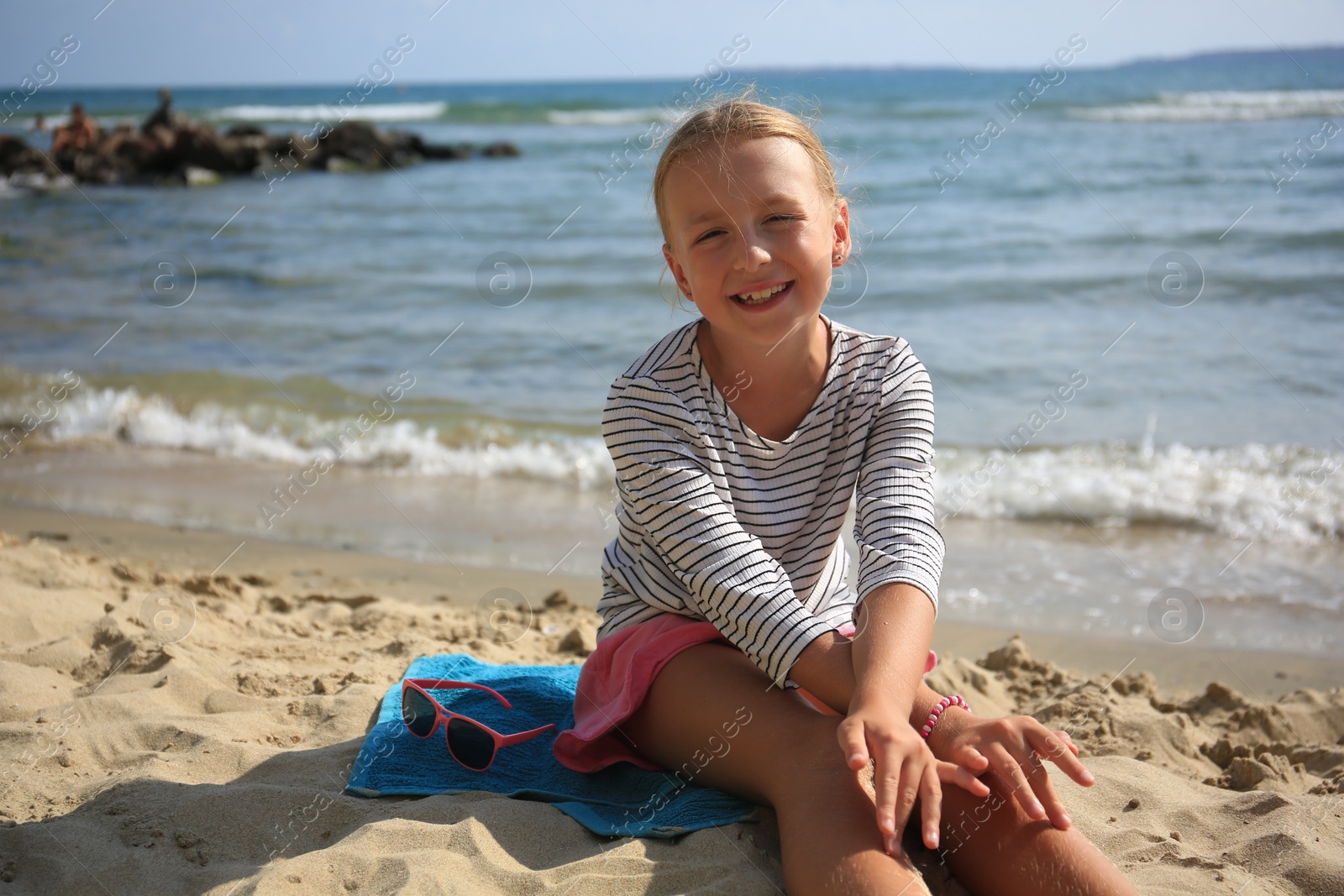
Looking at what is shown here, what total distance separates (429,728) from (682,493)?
0.94 meters

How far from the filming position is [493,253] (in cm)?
1244

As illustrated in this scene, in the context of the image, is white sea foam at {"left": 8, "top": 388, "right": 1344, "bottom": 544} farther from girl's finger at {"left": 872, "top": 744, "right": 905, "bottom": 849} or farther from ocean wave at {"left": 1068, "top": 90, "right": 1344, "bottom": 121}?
ocean wave at {"left": 1068, "top": 90, "right": 1344, "bottom": 121}

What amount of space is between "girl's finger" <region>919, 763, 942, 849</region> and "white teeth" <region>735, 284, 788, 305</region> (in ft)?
3.32

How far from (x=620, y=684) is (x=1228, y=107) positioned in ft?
92.4

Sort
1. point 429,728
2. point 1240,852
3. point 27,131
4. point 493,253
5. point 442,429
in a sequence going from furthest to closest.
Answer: point 27,131, point 493,253, point 442,429, point 429,728, point 1240,852

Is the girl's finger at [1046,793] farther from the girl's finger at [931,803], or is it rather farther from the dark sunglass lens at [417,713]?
the dark sunglass lens at [417,713]

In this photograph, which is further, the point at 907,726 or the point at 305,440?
the point at 305,440

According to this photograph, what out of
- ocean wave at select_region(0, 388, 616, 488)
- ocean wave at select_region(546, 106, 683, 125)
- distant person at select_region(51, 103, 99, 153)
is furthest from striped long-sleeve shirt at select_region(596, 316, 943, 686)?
ocean wave at select_region(546, 106, 683, 125)

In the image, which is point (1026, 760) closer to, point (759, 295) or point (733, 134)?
point (759, 295)

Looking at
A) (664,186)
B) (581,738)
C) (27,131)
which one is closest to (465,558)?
(581,738)

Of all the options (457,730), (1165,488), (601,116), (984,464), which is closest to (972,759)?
(457,730)

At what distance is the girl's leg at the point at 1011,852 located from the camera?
1.85 meters

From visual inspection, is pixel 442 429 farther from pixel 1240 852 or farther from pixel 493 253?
pixel 493 253

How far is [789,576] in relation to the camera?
8.14 feet
